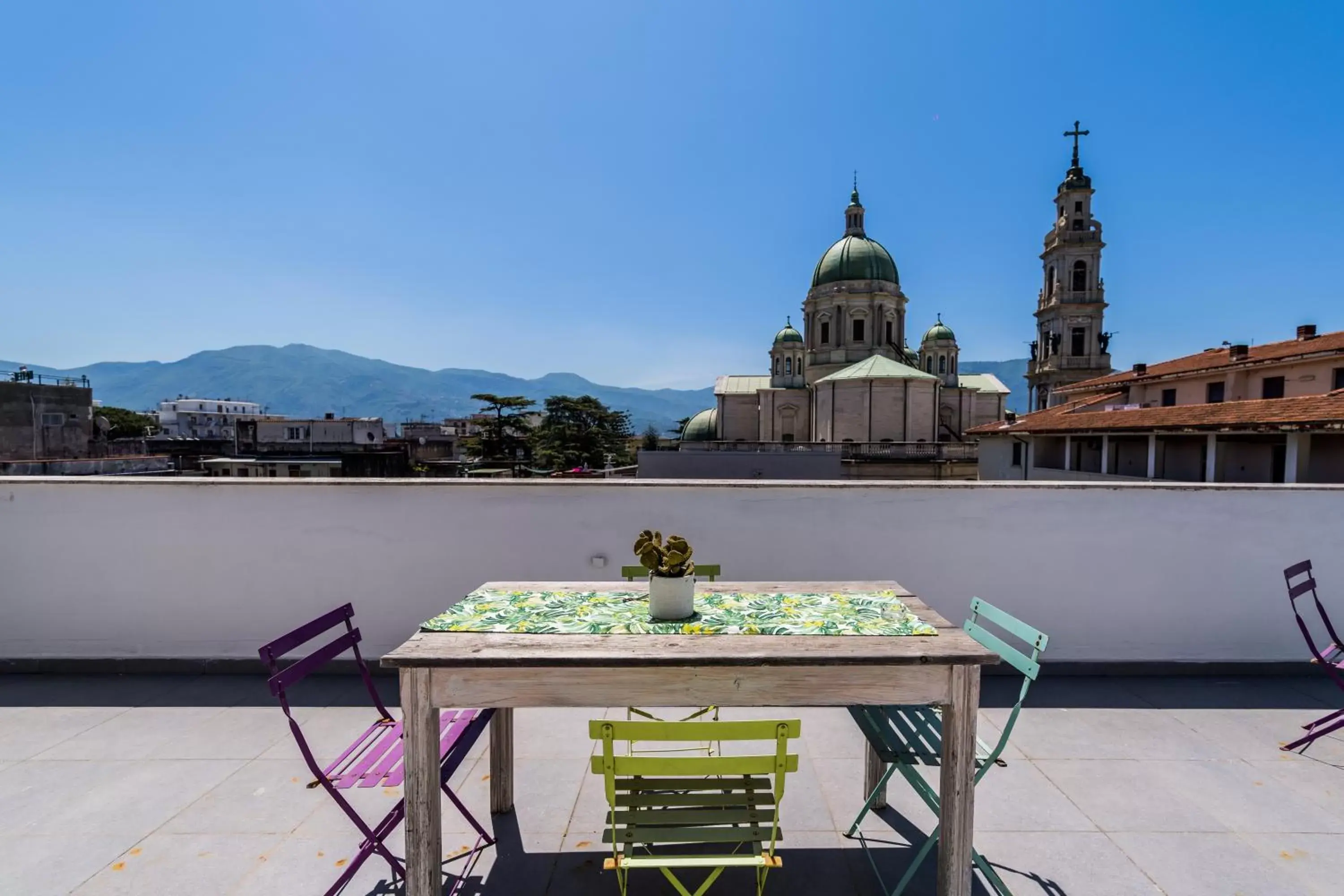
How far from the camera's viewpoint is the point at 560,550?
4.12 m

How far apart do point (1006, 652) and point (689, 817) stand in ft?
4.44

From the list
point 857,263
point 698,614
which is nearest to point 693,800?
point 698,614

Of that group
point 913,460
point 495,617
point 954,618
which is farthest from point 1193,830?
point 913,460

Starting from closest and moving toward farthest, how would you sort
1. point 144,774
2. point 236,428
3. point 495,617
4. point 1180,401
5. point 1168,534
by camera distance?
point 495,617, point 144,774, point 1168,534, point 1180,401, point 236,428

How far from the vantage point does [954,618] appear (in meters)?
4.10

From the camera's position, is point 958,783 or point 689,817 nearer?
point 689,817

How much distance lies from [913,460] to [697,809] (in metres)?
30.0

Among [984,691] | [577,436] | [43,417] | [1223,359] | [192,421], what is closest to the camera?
[984,691]

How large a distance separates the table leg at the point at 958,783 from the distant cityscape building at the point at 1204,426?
15615mm

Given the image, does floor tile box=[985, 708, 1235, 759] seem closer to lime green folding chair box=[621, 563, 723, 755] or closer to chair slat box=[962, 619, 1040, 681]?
chair slat box=[962, 619, 1040, 681]

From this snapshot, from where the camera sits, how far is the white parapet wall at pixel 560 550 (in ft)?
13.4

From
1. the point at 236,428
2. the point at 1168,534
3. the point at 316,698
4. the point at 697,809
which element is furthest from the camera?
the point at 236,428

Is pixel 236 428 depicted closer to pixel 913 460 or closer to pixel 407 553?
pixel 913 460

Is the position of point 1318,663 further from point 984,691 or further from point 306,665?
point 306,665
